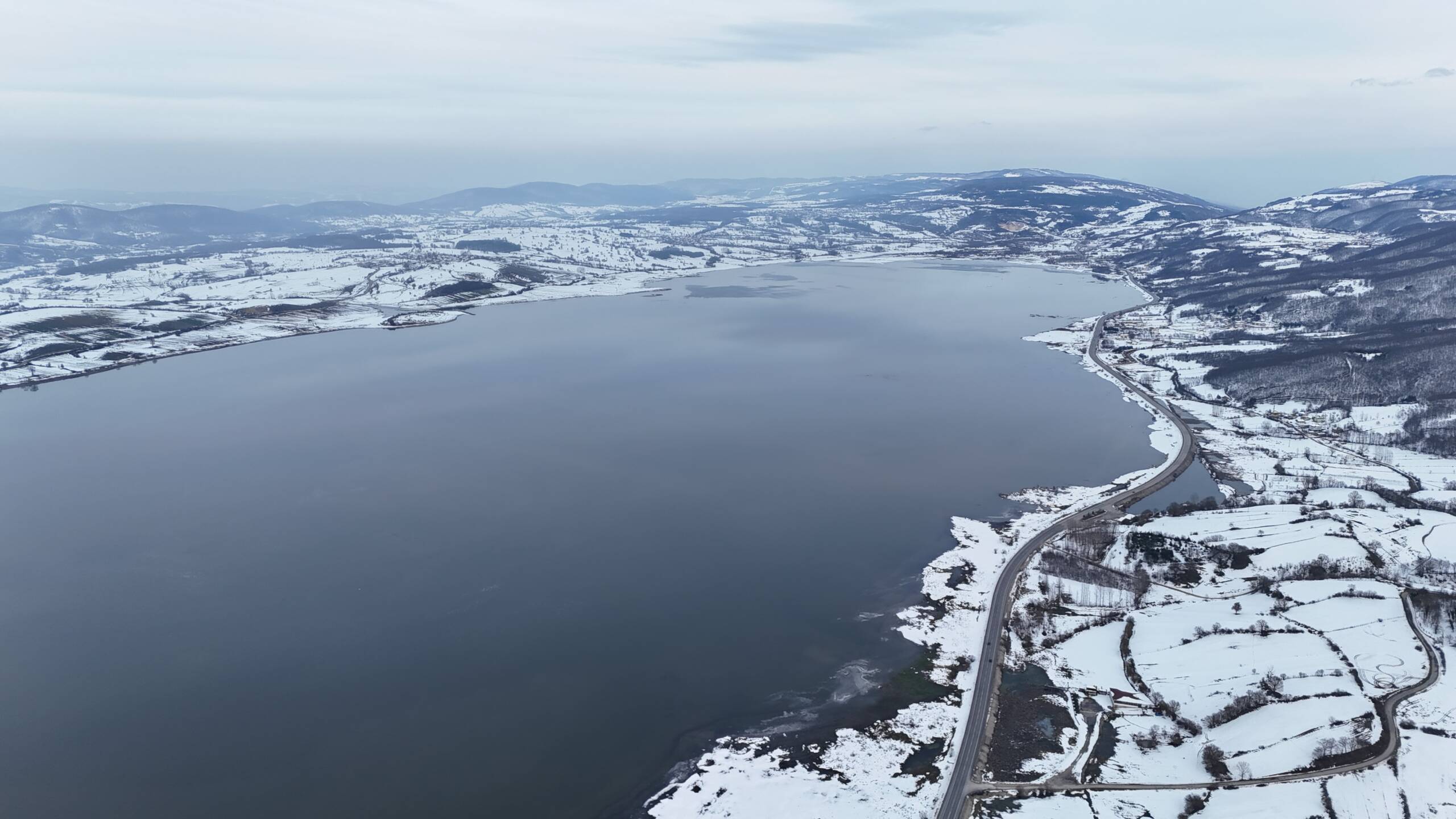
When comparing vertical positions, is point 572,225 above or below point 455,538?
above

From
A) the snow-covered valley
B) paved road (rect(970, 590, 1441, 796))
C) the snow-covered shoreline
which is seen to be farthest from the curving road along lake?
paved road (rect(970, 590, 1441, 796))

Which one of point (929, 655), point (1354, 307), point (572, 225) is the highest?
point (572, 225)

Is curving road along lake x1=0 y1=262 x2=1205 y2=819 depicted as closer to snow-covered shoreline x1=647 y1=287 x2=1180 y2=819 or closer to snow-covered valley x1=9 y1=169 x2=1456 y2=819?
snow-covered shoreline x1=647 y1=287 x2=1180 y2=819

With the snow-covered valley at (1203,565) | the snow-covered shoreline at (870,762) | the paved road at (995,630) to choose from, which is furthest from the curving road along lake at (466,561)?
the snow-covered valley at (1203,565)

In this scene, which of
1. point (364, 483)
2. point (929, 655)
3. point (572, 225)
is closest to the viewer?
point (929, 655)

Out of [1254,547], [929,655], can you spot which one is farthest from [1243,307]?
[929,655]

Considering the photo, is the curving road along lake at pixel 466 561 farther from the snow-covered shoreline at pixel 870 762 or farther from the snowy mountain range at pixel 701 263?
the snowy mountain range at pixel 701 263

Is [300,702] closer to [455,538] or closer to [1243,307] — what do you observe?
[455,538]

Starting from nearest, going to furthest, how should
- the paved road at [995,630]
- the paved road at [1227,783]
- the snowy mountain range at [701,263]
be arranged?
the paved road at [1227,783] → the paved road at [995,630] → the snowy mountain range at [701,263]

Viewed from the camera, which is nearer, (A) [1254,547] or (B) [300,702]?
(B) [300,702]
